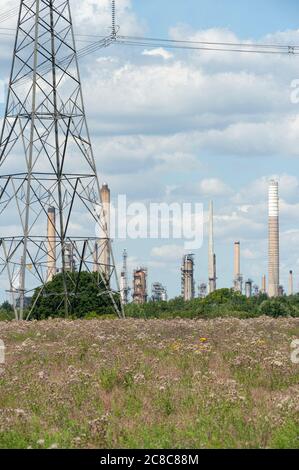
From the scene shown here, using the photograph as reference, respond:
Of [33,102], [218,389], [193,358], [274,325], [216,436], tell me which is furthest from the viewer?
[33,102]

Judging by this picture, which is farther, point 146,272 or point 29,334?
point 146,272

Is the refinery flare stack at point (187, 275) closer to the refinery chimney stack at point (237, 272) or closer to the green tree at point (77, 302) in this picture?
the refinery chimney stack at point (237, 272)

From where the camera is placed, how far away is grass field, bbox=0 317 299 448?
15023 millimetres

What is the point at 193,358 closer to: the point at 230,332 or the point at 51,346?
the point at 51,346

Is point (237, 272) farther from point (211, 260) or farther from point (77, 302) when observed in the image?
point (77, 302)

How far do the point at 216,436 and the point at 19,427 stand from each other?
2.97m

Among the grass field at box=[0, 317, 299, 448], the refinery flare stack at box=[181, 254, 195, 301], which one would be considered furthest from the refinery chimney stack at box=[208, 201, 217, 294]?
the grass field at box=[0, 317, 299, 448]

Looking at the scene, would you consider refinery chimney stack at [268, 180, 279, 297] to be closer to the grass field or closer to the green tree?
the green tree

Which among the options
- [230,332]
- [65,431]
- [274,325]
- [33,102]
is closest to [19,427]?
[65,431]

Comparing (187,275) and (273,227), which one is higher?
(273,227)

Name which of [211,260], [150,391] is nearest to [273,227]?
[211,260]

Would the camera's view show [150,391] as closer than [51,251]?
Yes

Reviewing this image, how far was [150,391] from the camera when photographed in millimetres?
18219
